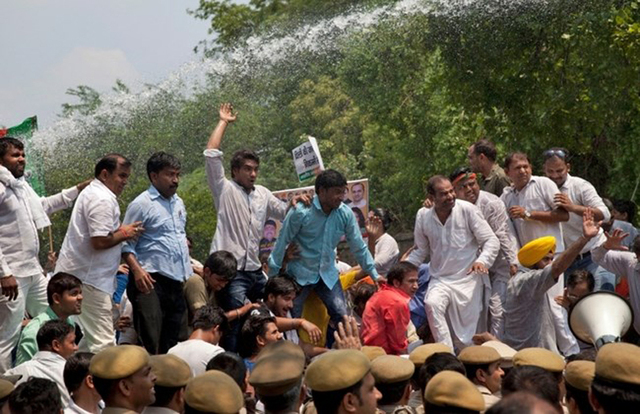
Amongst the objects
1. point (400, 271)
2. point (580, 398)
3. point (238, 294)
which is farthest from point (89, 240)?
point (580, 398)

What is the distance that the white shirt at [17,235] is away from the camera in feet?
31.7

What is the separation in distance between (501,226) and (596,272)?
98cm

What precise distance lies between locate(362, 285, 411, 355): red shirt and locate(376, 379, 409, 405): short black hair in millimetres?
4263

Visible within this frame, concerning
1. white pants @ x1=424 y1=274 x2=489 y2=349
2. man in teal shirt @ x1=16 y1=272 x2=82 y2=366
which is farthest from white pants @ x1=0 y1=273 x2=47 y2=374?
white pants @ x1=424 y1=274 x2=489 y2=349

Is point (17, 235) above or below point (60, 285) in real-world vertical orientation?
above

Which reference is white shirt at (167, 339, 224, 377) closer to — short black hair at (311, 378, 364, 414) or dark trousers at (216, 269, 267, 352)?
dark trousers at (216, 269, 267, 352)

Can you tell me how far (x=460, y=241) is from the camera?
1132 cm

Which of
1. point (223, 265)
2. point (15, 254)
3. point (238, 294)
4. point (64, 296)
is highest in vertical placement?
point (15, 254)

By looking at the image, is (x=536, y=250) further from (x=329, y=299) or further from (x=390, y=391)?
(x=390, y=391)

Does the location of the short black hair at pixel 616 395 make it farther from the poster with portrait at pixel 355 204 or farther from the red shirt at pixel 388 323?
the poster with portrait at pixel 355 204

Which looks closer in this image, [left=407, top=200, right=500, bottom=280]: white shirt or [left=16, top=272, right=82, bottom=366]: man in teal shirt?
[left=16, top=272, right=82, bottom=366]: man in teal shirt

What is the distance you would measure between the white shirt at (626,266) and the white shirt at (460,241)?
947 mm

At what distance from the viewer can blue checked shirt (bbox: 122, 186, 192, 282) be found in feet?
34.2

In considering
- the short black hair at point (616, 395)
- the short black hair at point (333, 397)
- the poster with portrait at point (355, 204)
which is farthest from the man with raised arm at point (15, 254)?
the poster with portrait at point (355, 204)
